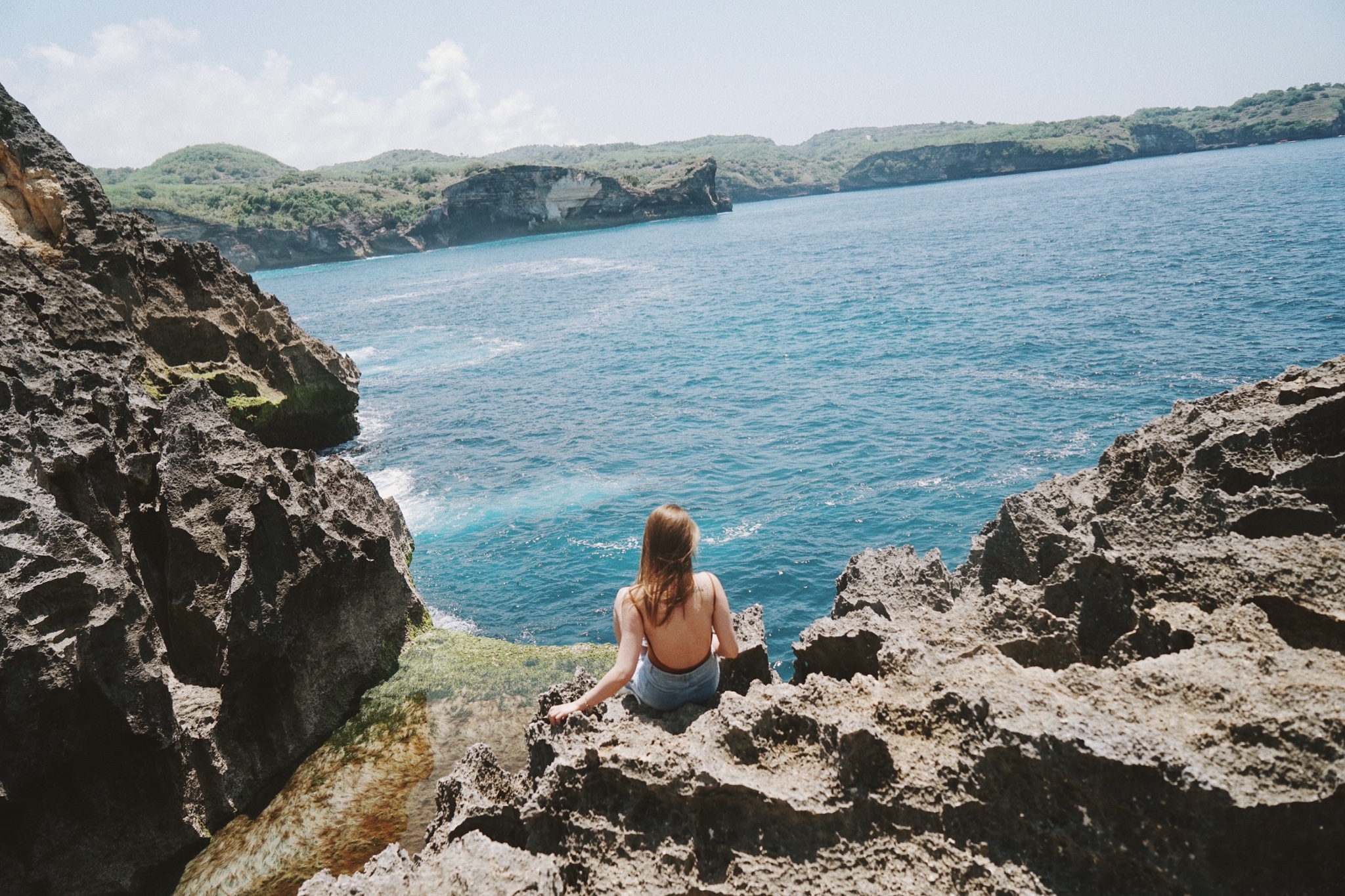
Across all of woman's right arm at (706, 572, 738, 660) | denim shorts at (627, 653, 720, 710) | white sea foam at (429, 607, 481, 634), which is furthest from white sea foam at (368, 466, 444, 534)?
woman's right arm at (706, 572, 738, 660)

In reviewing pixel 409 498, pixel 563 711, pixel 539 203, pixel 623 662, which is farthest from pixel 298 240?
pixel 623 662

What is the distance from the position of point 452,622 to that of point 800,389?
65.8ft

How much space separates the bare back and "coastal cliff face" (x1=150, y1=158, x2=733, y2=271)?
550 feet

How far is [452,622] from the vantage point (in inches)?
682

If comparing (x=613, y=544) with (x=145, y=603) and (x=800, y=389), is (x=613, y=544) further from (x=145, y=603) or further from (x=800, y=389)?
(x=800, y=389)

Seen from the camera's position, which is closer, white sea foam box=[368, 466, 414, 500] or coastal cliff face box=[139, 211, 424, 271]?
white sea foam box=[368, 466, 414, 500]

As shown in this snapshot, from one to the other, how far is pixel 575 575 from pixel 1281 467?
582 inches

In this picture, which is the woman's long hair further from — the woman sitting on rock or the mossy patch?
the mossy patch

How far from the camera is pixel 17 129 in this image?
69.5 ft

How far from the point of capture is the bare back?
5691mm

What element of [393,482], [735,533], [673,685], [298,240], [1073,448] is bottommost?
[735,533]

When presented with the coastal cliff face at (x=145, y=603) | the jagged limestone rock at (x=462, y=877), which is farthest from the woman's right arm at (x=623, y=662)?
the coastal cliff face at (x=145, y=603)

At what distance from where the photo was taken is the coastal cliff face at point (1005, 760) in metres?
3.98

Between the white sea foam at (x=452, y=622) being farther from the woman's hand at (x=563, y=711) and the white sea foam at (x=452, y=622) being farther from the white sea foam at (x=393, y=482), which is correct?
the woman's hand at (x=563, y=711)
